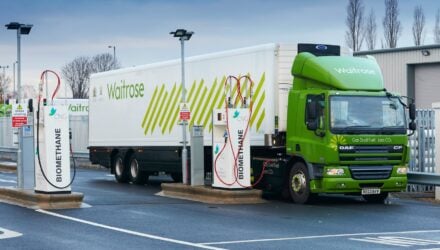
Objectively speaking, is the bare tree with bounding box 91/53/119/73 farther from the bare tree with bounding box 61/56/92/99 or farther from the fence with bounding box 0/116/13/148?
the fence with bounding box 0/116/13/148

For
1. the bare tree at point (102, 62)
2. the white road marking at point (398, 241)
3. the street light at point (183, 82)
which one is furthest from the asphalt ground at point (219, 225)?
the bare tree at point (102, 62)

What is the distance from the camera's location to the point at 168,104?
25.4 m

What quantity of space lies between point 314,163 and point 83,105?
1517 inches

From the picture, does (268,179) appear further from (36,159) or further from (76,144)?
(76,144)

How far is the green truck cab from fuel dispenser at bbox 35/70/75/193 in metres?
5.18

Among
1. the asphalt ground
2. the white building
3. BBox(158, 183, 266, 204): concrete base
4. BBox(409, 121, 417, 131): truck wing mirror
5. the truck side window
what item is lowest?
the asphalt ground

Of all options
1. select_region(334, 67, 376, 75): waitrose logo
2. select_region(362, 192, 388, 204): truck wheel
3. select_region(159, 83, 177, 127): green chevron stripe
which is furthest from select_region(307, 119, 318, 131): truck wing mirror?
select_region(159, 83, 177, 127): green chevron stripe

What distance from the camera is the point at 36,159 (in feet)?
58.9

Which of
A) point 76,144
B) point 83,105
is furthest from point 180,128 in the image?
point 83,105

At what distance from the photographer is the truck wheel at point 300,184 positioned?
1917 cm

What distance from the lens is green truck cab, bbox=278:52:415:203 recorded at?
1864cm

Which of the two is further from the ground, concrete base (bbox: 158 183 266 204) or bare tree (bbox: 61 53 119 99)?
bare tree (bbox: 61 53 119 99)

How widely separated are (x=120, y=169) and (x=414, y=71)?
79.9ft

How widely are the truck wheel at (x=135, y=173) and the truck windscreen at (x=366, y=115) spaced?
9.58 metres
